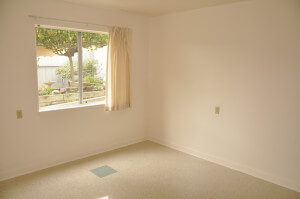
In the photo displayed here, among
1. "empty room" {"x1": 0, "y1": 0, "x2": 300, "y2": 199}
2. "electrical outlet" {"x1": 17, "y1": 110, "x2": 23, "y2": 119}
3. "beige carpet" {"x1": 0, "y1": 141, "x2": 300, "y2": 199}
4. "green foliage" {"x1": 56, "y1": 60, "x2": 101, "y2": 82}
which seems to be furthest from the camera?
"green foliage" {"x1": 56, "y1": 60, "x2": 101, "y2": 82}

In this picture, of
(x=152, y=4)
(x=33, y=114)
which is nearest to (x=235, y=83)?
(x=152, y=4)

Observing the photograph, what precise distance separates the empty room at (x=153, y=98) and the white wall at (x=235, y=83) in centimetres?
2

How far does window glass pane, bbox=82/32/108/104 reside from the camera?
3.74 m

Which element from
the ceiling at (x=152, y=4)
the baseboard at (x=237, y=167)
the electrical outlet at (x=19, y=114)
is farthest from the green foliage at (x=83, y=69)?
the baseboard at (x=237, y=167)

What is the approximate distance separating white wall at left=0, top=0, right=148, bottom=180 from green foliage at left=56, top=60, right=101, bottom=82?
0.53 meters

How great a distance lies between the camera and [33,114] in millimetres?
3072

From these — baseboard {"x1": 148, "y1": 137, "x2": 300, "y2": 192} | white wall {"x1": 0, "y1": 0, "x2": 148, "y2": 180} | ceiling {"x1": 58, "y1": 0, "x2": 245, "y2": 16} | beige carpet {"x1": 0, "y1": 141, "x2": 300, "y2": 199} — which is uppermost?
ceiling {"x1": 58, "y1": 0, "x2": 245, "y2": 16}

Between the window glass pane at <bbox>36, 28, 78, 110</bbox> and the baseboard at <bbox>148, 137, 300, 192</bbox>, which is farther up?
the window glass pane at <bbox>36, 28, 78, 110</bbox>

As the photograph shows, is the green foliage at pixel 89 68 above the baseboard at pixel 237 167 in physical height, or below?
above

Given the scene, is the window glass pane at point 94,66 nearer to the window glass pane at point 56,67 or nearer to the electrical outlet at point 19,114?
the window glass pane at point 56,67

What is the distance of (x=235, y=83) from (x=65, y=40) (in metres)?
2.67

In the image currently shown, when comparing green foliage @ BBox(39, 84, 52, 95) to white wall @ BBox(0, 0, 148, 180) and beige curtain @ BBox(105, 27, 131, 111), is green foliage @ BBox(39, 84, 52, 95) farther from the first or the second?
beige curtain @ BBox(105, 27, 131, 111)

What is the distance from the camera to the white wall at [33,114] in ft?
9.20

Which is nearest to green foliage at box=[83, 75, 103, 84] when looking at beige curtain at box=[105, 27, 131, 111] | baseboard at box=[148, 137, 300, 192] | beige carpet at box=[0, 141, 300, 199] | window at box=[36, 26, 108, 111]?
window at box=[36, 26, 108, 111]
